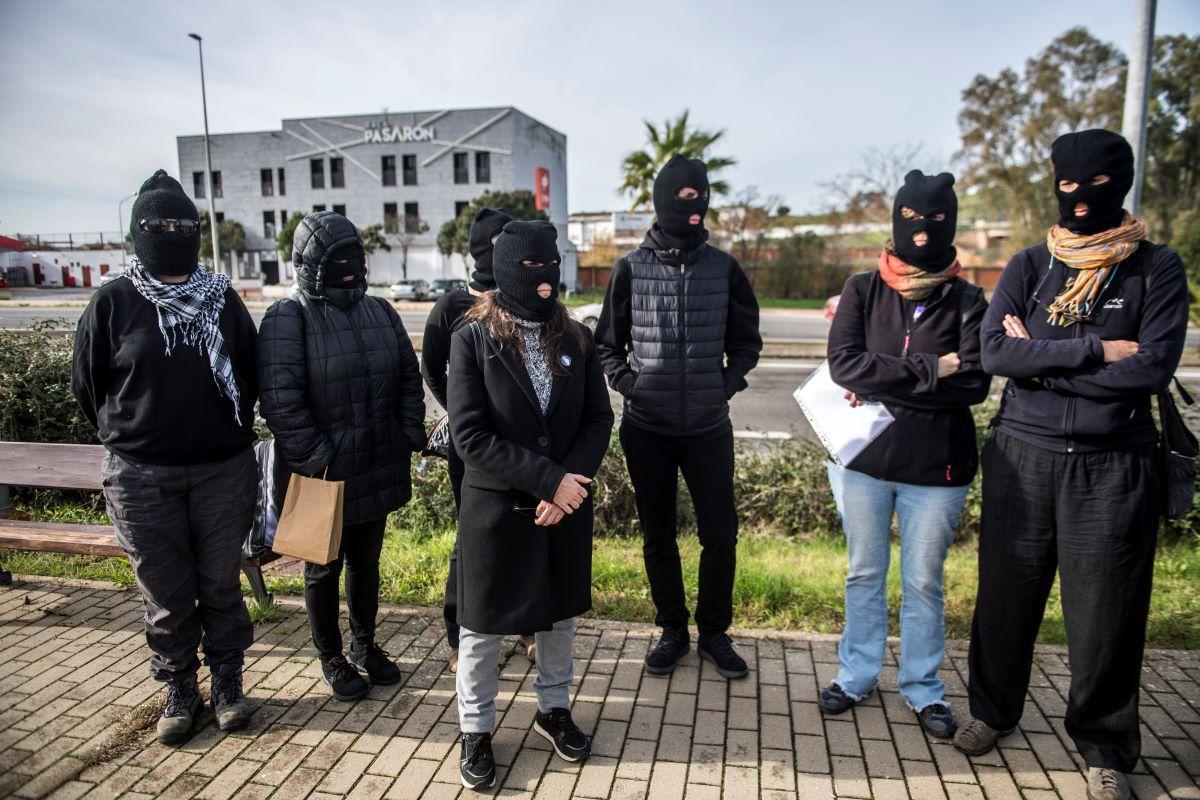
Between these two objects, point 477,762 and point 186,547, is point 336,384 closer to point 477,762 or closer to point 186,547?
point 186,547

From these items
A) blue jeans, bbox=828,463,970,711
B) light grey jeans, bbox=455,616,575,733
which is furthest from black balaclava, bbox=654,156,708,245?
light grey jeans, bbox=455,616,575,733

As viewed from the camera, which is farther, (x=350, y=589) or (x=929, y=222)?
(x=350, y=589)

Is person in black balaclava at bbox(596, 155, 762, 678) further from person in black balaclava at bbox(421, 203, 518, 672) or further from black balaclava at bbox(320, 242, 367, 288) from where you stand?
black balaclava at bbox(320, 242, 367, 288)

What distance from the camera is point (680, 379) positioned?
3520 millimetres

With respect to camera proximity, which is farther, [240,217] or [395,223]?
[240,217]

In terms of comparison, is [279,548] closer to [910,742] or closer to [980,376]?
[910,742]

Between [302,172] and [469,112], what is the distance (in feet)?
41.0

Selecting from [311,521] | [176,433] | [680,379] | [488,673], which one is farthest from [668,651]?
[176,433]

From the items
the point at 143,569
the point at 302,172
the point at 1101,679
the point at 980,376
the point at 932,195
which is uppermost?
the point at 302,172

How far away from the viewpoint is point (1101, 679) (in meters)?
2.81

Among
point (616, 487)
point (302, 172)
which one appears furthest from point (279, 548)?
point (302, 172)

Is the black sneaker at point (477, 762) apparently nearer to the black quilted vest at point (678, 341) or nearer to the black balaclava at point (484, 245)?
the black quilted vest at point (678, 341)

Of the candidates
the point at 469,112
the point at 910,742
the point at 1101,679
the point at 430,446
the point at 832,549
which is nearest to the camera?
the point at 1101,679

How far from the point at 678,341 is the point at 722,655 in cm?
150
